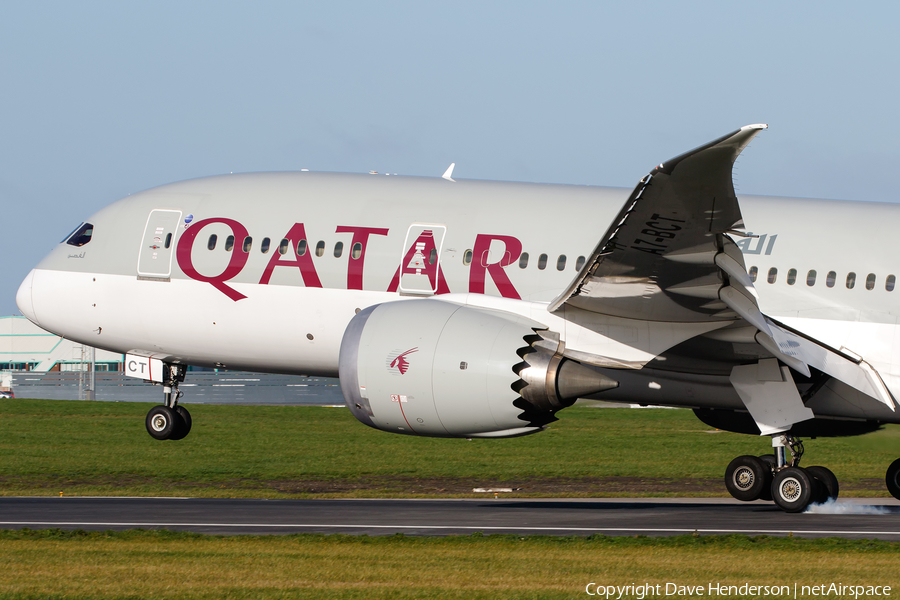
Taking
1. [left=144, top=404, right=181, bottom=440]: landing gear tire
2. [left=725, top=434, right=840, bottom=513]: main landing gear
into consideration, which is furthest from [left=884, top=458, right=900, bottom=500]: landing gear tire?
[left=144, top=404, right=181, bottom=440]: landing gear tire

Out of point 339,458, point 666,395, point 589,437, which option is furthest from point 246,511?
point 589,437

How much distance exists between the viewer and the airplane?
56.4 feet

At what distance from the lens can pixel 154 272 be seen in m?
22.0

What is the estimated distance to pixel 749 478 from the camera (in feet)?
68.8

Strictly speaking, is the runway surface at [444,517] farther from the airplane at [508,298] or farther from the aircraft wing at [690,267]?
the aircraft wing at [690,267]

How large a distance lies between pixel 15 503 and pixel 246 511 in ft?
16.1

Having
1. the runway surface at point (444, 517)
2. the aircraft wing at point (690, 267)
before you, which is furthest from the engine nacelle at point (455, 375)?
the runway surface at point (444, 517)

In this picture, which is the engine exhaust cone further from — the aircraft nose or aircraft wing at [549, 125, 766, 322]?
the aircraft nose

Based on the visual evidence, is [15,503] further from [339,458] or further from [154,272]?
[339,458]

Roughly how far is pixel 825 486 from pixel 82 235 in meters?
14.9

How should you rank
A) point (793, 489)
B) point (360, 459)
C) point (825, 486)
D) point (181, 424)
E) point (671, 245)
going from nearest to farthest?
1. point (671, 245)
2. point (793, 489)
3. point (825, 486)
4. point (181, 424)
5. point (360, 459)
